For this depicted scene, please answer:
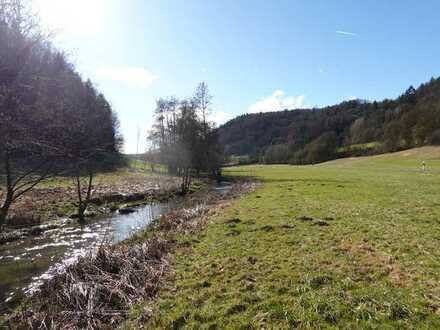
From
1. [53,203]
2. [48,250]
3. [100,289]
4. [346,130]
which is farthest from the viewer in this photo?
[346,130]

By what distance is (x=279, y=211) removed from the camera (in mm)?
14281

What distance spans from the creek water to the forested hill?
3488 cm

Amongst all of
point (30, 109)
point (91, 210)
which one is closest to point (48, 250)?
point (30, 109)

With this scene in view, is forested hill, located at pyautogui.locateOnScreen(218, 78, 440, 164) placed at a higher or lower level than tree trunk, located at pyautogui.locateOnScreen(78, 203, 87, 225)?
higher

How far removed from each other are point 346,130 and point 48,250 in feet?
402

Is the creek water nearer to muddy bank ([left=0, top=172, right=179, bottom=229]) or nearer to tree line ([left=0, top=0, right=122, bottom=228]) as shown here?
muddy bank ([left=0, top=172, right=179, bottom=229])

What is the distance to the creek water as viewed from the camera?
7.65 m

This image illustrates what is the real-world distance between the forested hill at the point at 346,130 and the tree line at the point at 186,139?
262 inches

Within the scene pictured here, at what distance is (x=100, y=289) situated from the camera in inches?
254

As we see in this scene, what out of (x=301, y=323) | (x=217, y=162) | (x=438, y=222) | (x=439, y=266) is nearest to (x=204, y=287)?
(x=301, y=323)

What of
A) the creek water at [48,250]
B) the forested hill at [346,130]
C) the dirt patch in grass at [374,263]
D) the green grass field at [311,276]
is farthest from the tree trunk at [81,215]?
the forested hill at [346,130]

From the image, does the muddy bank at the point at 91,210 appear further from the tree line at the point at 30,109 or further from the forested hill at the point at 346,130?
the forested hill at the point at 346,130

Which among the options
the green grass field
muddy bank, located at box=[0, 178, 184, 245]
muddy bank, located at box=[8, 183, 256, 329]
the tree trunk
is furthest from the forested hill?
muddy bank, located at box=[8, 183, 256, 329]

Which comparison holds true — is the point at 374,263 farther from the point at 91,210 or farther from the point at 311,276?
the point at 91,210
